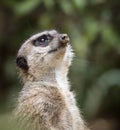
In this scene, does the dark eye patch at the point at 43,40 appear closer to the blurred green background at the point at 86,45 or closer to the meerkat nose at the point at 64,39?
the meerkat nose at the point at 64,39

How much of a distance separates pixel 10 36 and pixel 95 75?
125cm

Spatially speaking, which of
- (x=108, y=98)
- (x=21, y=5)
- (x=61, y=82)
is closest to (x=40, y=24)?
(x=21, y=5)

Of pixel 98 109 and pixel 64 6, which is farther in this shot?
pixel 98 109

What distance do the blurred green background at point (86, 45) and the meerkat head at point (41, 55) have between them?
2176mm

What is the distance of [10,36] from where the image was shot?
10.3 m

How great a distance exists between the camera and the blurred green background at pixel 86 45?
30.5 ft

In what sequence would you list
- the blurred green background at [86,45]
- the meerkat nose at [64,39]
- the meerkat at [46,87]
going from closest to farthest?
the meerkat at [46,87] < the meerkat nose at [64,39] < the blurred green background at [86,45]

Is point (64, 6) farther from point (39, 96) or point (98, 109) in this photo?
point (39, 96)

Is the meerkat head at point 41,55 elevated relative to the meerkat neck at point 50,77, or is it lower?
elevated

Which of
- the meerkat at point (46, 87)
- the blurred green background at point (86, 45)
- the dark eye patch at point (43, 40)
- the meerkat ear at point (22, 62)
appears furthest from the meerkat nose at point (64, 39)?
the blurred green background at point (86, 45)

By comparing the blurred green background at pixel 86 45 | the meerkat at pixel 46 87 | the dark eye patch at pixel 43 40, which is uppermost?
the blurred green background at pixel 86 45

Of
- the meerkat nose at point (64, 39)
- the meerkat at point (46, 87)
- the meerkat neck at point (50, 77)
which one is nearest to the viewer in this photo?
the meerkat at point (46, 87)

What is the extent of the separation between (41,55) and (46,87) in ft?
0.99

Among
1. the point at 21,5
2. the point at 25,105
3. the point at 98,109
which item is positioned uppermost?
the point at 21,5
